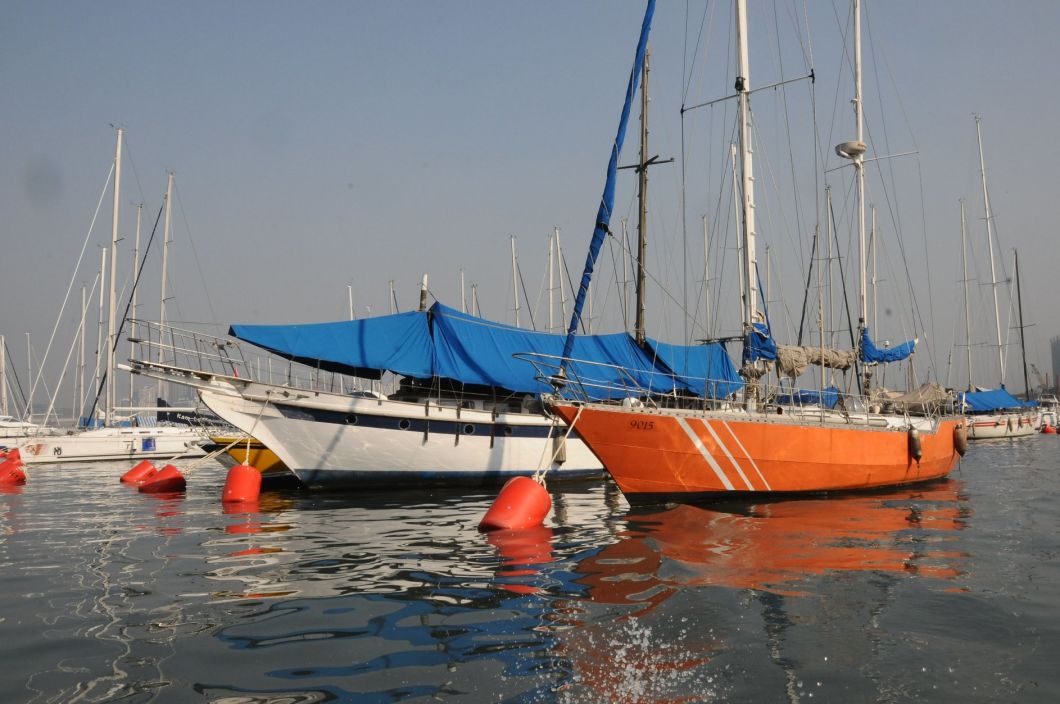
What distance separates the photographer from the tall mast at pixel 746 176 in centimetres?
1697

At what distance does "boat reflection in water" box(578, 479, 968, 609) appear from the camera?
296 inches

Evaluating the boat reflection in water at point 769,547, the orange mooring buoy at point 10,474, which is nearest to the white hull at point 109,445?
the orange mooring buoy at point 10,474

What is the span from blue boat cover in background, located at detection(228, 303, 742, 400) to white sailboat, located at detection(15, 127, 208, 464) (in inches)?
591

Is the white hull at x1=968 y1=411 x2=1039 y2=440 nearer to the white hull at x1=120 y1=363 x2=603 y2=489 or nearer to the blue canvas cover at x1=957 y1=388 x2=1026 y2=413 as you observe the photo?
the blue canvas cover at x1=957 y1=388 x2=1026 y2=413

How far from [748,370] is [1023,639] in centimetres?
1202

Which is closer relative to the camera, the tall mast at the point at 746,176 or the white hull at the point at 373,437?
the tall mast at the point at 746,176

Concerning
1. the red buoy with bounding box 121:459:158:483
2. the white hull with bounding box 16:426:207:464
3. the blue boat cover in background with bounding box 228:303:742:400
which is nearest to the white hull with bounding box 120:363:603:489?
the blue boat cover in background with bounding box 228:303:742:400

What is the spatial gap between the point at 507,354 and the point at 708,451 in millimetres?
8194

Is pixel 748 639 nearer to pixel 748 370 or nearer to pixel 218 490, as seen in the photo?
pixel 748 370

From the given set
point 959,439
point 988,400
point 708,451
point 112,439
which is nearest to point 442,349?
point 708,451

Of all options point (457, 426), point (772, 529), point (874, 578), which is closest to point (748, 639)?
point (874, 578)

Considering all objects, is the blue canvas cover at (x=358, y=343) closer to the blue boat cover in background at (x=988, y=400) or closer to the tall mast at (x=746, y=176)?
the tall mast at (x=746, y=176)

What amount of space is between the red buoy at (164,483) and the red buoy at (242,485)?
12.3ft

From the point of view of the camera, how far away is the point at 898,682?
4668 millimetres
